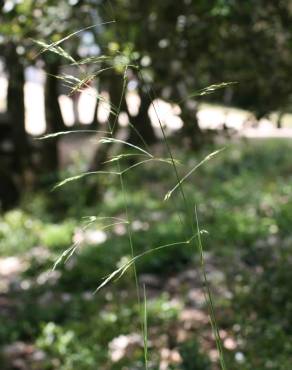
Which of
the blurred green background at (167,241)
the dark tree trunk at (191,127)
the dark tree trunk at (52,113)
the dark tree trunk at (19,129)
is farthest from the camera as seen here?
the dark tree trunk at (19,129)

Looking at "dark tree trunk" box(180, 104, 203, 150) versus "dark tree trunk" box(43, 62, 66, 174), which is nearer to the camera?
"dark tree trunk" box(180, 104, 203, 150)

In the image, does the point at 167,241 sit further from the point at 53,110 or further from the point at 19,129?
the point at 19,129

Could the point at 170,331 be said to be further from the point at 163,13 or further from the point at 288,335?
the point at 163,13

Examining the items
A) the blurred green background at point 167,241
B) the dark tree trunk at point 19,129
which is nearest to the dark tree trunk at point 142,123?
the blurred green background at point 167,241

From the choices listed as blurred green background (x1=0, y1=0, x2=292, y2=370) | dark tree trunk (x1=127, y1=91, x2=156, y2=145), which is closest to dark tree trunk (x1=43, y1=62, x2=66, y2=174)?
dark tree trunk (x1=127, y1=91, x2=156, y2=145)

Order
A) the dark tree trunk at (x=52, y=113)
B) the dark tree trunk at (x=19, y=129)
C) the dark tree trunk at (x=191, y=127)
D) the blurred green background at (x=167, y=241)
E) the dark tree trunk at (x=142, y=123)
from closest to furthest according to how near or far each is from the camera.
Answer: the blurred green background at (x=167, y=241) → the dark tree trunk at (x=191, y=127) → the dark tree trunk at (x=142, y=123) → the dark tree trunk at (x=52, y=113) → the dark tree trunk at (x=19, y=129)

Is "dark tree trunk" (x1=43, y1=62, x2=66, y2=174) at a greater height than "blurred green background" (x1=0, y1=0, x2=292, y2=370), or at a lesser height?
lesser

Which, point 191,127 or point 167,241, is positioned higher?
point 191,127

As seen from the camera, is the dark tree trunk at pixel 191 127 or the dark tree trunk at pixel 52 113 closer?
the dark tree trunk at pixel 191 127

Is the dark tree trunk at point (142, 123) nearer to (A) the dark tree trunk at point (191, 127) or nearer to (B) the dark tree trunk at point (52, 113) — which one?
(B) the dark tree trunk at point (52, 113)

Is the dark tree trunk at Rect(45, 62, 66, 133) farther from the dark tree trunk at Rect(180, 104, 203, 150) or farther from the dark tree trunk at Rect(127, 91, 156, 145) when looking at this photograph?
the dark tree trunk at Rect(180, 104, 203, 150)

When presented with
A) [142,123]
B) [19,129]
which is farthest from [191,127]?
[19,129]

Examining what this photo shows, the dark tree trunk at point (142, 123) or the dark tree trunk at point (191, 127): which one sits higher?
the dark tree trunk at point (191, 127)

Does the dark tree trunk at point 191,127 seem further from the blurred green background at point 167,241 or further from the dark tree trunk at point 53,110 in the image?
the dark tree trunk at point 53,110
